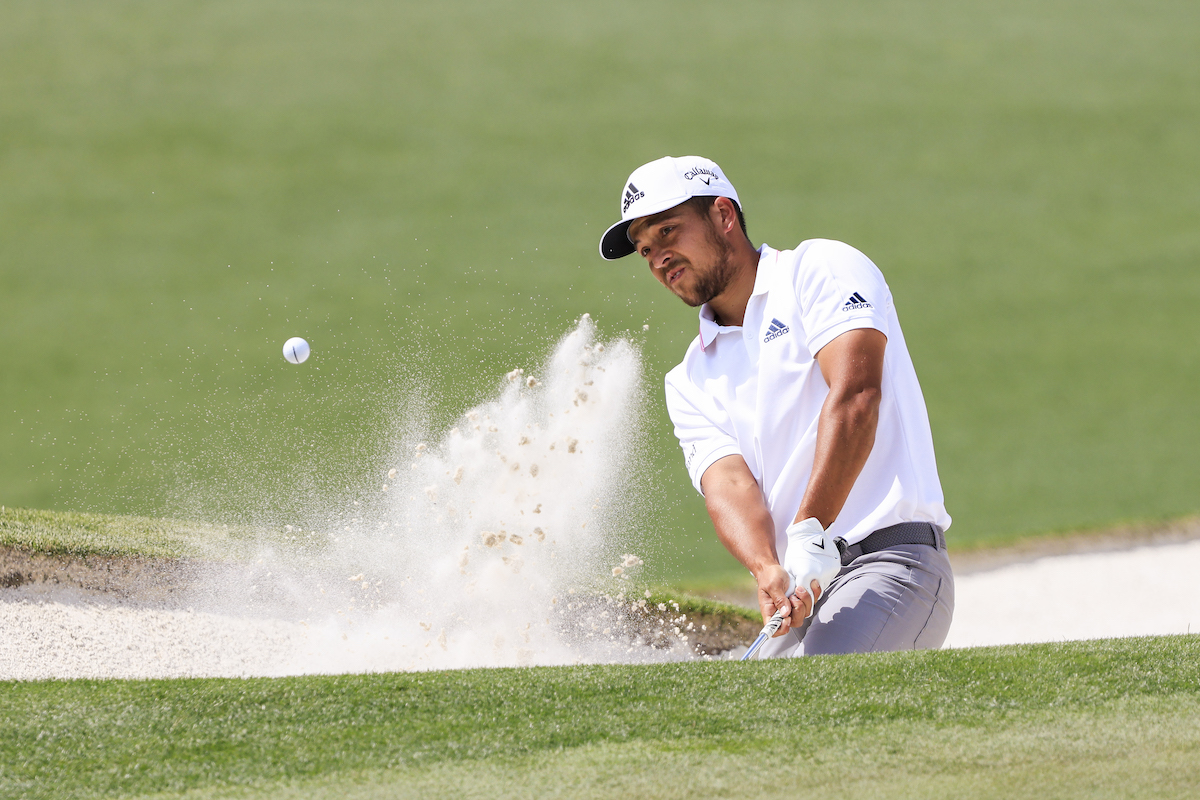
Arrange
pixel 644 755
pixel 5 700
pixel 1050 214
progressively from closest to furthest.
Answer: pixel 644 755 → pixel 5 700 → pixel 1050 214

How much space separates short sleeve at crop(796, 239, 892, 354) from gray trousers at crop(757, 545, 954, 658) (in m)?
0.53

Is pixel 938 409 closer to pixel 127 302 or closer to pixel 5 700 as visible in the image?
pixel 127 302

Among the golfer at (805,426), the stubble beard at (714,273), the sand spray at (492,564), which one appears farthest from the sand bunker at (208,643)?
the stubble beard at (714,273)

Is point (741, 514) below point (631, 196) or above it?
below

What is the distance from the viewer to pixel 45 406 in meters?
9.45

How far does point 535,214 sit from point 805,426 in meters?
8.92

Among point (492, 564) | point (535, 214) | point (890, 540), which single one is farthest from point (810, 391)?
point (535, 214)

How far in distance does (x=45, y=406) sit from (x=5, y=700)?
8.04 metres

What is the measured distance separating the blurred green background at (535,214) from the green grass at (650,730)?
12.8 feet

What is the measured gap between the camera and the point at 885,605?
261 cm

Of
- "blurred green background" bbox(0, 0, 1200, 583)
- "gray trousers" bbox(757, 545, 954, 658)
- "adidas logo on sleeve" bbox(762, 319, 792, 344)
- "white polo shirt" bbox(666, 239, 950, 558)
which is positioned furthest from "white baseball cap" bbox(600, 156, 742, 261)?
"blurred green background" bbox(0, 0, 1200, 583)

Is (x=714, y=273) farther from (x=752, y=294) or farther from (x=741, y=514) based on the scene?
(x=741, y=514)

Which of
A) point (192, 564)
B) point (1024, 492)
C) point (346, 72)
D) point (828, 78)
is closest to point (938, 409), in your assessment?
point (1024, 492)

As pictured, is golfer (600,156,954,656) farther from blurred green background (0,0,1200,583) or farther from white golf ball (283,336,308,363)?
blurred green background (0,0,1200,583)
